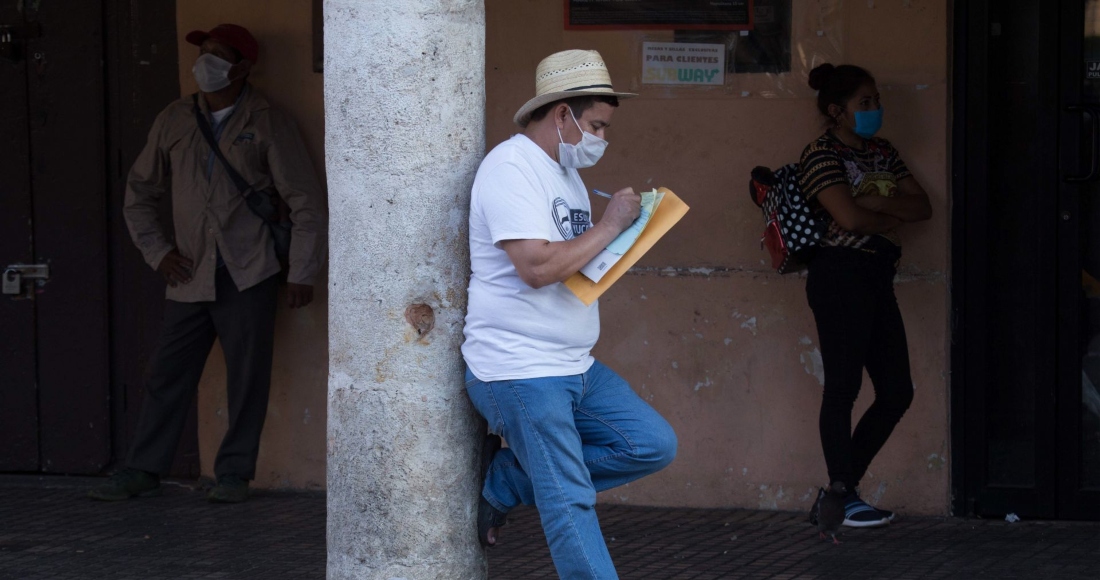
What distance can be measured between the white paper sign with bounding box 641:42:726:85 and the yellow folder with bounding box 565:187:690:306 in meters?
2.36

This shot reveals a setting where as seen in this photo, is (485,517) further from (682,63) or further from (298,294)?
(682,63)

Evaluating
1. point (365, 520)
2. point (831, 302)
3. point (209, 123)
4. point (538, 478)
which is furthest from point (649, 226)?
point (209, 123)

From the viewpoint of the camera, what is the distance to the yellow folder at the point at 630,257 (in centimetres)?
371

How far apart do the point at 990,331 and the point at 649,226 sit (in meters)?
2.66

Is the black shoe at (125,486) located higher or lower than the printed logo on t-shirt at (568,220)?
lower

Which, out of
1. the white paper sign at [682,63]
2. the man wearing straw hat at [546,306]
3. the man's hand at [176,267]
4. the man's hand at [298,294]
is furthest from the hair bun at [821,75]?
the man's hand at [176,267]

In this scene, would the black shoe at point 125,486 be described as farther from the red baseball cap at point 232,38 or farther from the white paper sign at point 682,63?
the white paper sign at point 682,63

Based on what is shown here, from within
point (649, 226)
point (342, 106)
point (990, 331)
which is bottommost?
point (990, 331)

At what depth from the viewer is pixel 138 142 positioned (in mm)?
6637

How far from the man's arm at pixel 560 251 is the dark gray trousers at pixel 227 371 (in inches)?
110

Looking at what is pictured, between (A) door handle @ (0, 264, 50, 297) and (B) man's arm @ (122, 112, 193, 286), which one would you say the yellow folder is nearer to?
(B) man's arm @ (122, 112, 193, 286)

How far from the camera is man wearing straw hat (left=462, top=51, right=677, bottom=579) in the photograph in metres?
3.68

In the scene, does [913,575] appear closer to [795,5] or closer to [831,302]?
[831,302]

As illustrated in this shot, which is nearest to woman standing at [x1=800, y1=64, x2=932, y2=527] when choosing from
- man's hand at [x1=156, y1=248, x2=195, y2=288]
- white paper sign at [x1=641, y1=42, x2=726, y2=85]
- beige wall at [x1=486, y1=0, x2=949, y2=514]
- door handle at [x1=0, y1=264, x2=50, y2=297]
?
beige wall at [x1=486, y1=0, x2=949, y2=514]
